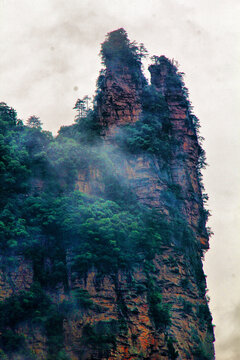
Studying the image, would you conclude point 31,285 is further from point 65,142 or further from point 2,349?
point 65,142

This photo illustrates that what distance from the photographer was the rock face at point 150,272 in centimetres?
2653

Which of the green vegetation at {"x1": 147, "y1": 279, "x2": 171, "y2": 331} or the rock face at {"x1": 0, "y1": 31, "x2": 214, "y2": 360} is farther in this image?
the green vegetation at {"x1": 147, "y1": 279, "x2": 171, "y2": 331}

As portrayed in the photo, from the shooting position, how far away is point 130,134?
3541cm

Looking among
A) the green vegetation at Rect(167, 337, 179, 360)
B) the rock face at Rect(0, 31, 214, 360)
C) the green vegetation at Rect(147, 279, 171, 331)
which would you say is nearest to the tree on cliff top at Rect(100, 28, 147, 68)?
the rock face at Rect(0, 31, 214, 360)

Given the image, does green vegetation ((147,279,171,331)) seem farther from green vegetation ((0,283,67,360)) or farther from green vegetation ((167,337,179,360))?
green vegetation ((0,283,67,360))

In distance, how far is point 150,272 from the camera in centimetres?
3019

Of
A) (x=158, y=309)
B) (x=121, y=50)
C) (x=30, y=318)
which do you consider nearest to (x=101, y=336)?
(x=30, y=318)

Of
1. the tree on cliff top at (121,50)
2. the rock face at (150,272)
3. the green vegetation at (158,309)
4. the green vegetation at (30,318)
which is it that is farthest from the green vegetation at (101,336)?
the tree on cliff top at (121,50)

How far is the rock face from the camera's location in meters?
26.5

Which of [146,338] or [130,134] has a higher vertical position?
[130,134]

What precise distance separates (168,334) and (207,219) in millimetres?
12074

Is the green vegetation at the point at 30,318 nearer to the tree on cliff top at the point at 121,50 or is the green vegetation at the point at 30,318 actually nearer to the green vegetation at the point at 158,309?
the green vegetation at the point at 158,309

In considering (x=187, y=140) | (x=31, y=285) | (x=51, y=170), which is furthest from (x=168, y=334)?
(x=187, y=140)

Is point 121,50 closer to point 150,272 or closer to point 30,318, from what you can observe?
point 150,272
